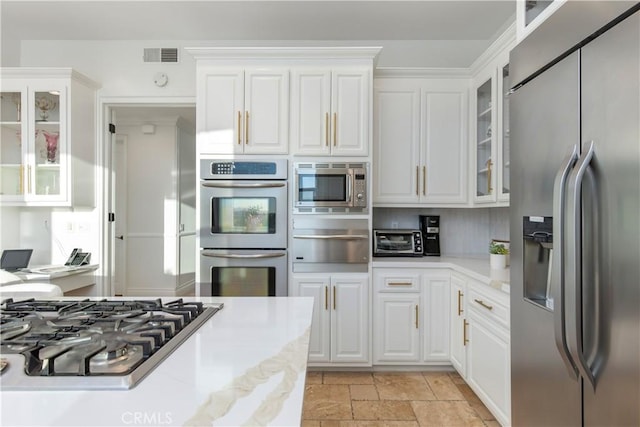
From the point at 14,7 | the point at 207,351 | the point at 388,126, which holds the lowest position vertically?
the point at 207,351

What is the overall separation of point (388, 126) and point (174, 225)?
3584mm

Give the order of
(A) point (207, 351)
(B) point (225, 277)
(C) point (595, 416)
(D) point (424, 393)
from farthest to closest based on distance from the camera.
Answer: (B) point (225, 277)
(D) point (424, 393)
(C) point (595, 416)
(A) point (207, 351)

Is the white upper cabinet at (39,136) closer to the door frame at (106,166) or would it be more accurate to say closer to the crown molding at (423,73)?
the door frame at (106,166)

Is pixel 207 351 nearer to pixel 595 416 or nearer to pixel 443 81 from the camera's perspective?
pixel 595 416

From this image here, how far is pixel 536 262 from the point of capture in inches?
55.5

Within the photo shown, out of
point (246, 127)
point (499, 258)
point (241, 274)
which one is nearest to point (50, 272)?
point (241, 274)

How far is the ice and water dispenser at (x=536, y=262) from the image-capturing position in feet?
4.35

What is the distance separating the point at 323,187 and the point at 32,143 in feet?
7.81

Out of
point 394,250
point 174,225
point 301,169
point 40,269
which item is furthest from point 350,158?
point 174,225

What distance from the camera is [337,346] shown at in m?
2.77

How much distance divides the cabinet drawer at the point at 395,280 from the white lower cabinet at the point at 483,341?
27 centimetres

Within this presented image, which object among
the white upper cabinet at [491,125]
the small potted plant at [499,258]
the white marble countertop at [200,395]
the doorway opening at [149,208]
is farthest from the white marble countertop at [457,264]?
the doorway opening at [149,208]

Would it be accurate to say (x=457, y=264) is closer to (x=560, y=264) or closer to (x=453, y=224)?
(x=453, y=224)

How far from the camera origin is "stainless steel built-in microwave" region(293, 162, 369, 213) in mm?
2768
